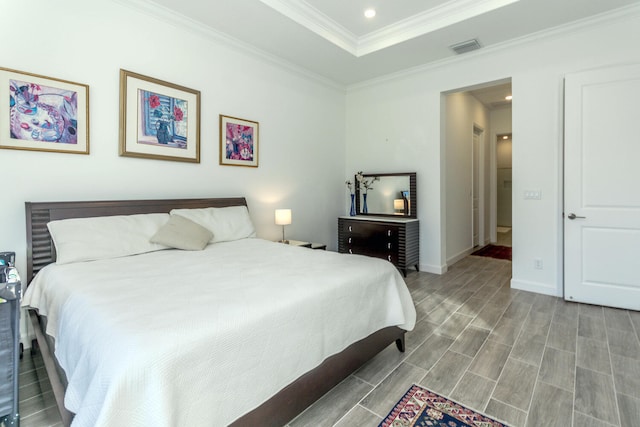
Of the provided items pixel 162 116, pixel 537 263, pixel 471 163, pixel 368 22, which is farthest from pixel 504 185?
pixel 162 116

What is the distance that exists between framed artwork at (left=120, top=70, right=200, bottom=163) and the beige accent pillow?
731mm

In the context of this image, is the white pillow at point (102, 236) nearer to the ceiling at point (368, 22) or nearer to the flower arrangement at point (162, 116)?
the flower arrangement at point (162, 116)

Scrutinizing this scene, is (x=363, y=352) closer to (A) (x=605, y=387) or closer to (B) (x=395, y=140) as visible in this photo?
(A) (x=605, y=387)

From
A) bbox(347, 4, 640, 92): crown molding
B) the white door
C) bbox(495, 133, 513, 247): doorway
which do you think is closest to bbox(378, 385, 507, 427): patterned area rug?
the white door

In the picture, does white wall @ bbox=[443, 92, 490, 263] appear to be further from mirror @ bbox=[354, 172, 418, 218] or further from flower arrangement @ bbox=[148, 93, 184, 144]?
flower arrangement @ bbox=[148, 93, 184, 144]

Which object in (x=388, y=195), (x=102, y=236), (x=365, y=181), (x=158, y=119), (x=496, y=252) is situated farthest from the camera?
(x=496, y=252)

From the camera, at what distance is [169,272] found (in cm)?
192

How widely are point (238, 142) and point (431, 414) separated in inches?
125

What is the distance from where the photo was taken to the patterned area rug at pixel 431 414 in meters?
1.57

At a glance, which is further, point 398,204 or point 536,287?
point 398,204

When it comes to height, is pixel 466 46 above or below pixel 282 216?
above

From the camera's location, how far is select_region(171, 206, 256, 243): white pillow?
2984mm

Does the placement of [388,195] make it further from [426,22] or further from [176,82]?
[176,82]

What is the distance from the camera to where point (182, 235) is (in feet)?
8.73
